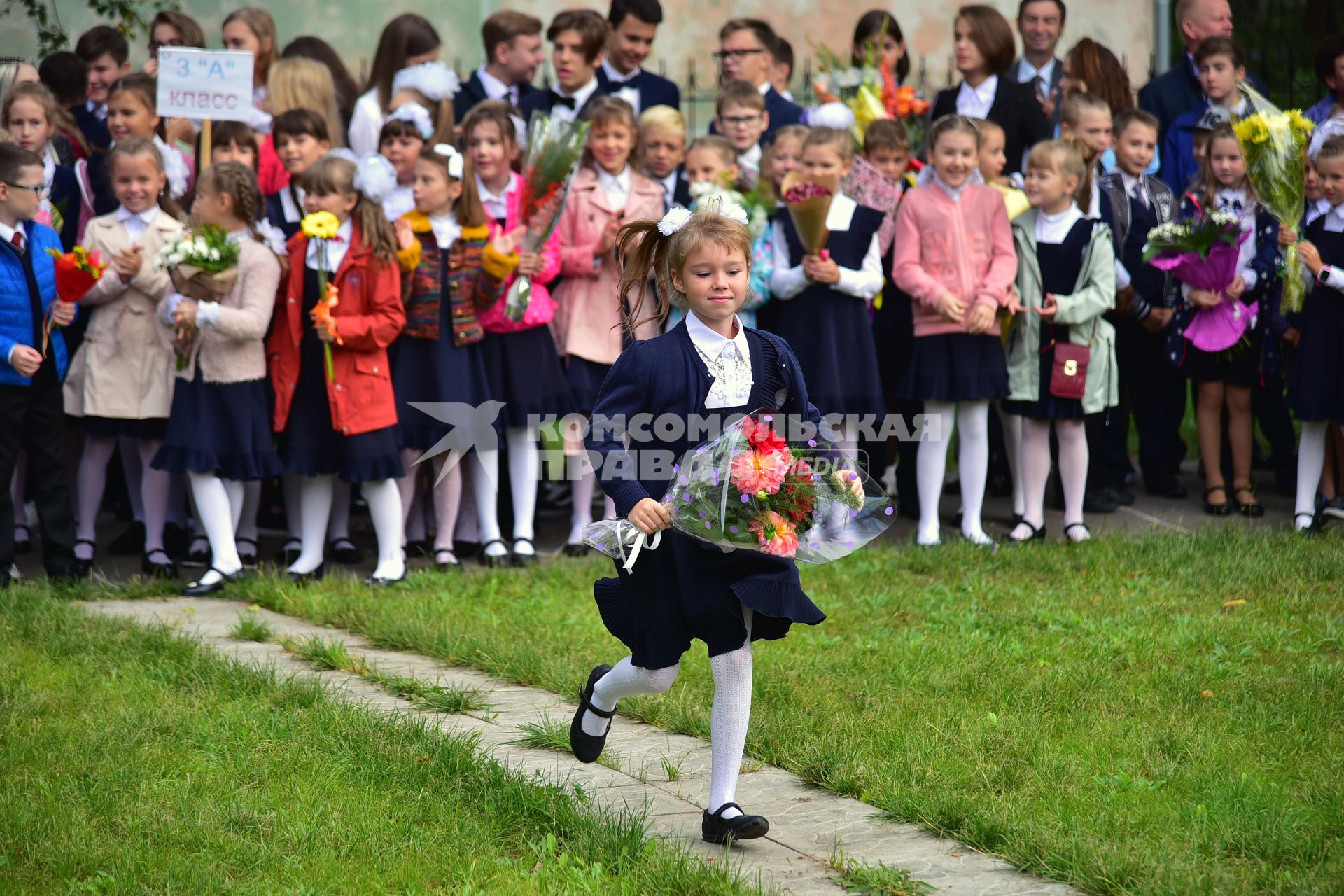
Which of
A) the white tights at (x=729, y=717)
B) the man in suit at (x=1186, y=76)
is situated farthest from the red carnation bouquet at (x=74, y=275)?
the man in suit at (x=1186, y=76)

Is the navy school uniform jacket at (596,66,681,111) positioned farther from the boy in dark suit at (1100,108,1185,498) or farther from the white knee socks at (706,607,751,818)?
the white knee socks at (706,607,751,818)

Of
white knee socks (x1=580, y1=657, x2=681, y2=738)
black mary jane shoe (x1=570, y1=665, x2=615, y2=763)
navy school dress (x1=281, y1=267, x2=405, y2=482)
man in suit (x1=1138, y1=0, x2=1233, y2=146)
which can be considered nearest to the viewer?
white knee socks (x1=580, y1=657, x2=681, y2=738)

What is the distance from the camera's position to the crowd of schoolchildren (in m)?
7.30

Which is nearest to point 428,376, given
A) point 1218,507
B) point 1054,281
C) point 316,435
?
point 316,435

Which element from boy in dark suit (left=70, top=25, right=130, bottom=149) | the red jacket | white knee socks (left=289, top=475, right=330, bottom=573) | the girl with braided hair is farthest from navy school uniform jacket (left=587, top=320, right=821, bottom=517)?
boy in dark suit (left=70, top=25, right=130, bottom=149)

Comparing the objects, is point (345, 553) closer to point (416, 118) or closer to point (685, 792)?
point (416, 118)

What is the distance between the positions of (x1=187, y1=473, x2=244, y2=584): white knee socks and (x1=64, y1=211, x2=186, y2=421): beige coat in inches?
20.3

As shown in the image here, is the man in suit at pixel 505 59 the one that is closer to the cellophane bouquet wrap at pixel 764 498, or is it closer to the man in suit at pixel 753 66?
the man in suit at pixel 753 66

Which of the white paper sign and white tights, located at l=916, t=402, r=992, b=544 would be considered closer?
the white paper sign

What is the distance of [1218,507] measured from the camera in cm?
869

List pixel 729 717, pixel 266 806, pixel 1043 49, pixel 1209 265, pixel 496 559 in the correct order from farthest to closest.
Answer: pixel 1043 49
pixel 1209 265
pixel 496 559
pixel 266 806
pixel 729 717

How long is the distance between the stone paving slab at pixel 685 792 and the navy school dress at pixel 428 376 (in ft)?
5.33

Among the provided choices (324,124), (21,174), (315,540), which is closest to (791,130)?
(324,124)

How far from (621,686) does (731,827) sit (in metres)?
A: 0.61
